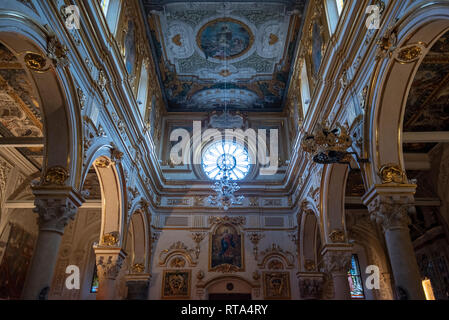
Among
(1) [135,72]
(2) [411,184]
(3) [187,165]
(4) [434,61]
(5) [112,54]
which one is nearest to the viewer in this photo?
(2) [411,184]

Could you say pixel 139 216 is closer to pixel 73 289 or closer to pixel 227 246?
pixel 227 246

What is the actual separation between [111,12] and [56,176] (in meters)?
5.51

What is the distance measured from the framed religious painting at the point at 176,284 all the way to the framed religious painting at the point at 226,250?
44.7 inches

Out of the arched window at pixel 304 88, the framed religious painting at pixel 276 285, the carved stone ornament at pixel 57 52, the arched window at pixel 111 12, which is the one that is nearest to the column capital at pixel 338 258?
the framed religious painting at pixel 276 285

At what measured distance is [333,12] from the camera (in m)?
10.4

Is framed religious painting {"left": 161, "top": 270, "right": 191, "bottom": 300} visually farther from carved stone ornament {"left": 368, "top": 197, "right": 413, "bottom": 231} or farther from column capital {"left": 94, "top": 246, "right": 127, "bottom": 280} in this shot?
carved stone ornament {"left": 368, "top": 197, "right": 413, "bottom": 231}

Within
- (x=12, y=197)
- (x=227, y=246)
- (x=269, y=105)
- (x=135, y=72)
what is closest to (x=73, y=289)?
(x=12, y=197)

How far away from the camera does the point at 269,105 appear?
1873 centimetres

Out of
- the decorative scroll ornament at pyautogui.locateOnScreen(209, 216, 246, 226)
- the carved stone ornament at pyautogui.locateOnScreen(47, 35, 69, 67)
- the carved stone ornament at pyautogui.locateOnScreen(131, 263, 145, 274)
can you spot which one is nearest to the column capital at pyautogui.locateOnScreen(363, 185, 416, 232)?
the carved stone ornament at pyautogui.locateOnScreen(47, 35, 69, 67)

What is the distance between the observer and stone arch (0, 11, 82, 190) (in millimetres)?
6449

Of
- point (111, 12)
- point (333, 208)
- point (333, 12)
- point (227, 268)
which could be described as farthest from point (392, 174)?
point (227, 268)

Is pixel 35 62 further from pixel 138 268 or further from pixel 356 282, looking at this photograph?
pixel 356 282

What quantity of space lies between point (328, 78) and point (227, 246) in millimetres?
8832

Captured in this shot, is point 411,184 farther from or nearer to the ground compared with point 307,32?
nearer to the ground
